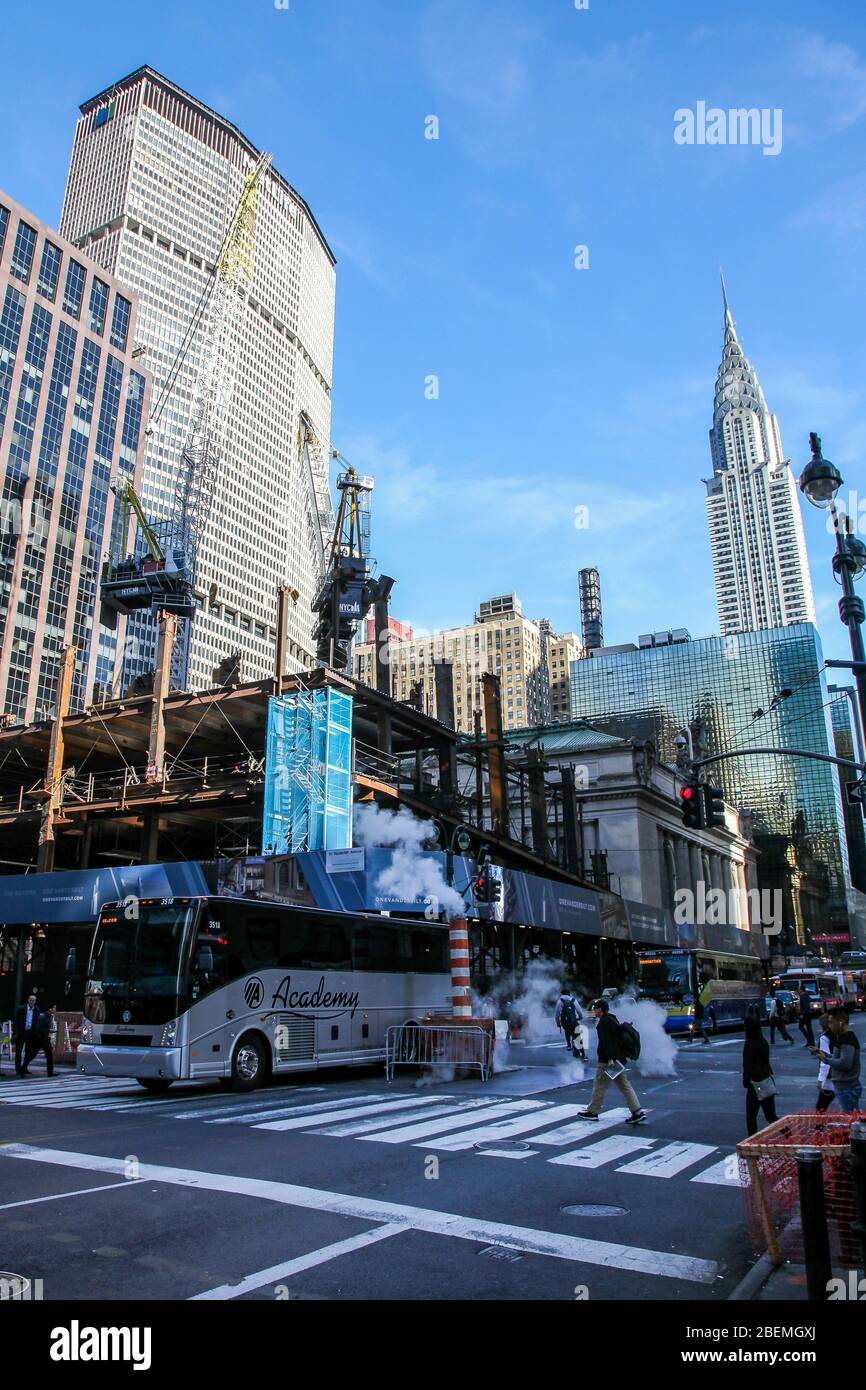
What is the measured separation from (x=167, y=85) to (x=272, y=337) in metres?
58.7

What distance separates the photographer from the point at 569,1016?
79.1 feet

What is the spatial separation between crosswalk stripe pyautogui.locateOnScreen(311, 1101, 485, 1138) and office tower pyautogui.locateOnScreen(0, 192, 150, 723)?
96.1 m

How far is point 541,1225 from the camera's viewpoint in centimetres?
712

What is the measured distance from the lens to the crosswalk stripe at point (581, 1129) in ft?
36.9

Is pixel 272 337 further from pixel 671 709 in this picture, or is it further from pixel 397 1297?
pixel 397 1297

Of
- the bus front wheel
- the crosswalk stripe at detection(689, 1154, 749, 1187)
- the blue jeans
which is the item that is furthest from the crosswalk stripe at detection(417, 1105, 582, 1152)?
the bus front wheel

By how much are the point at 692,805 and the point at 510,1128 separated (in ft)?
22.5

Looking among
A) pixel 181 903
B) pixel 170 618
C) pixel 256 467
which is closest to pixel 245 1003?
pixel 181 903

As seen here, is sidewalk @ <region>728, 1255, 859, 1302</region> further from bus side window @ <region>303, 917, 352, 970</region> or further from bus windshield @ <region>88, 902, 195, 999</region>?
bus side window @ <region>303, 917, 352, 970</region>

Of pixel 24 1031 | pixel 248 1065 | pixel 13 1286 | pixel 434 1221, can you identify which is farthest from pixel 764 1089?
pixel 24 1031

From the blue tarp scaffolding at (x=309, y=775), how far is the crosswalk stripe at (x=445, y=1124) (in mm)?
19776

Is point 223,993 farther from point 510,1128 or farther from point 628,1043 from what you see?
point 628,1043

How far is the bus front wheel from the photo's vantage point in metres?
16.9

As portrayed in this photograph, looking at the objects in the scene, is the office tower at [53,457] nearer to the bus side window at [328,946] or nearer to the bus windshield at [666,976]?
the bus windshield at [666,976]
